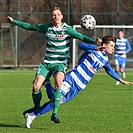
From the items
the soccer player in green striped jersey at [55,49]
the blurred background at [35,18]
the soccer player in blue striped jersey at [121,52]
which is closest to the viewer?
the soccer player in green striped jersey at [55,49]

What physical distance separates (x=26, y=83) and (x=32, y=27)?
32.4 feet

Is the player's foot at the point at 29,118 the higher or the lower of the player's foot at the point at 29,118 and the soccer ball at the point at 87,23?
the lower

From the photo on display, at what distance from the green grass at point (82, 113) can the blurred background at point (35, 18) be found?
13.9 metres

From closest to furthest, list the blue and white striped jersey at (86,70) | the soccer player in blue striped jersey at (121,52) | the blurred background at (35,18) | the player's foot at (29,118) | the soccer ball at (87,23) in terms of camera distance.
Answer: the player's foot at (29,118), the blue and white striped jersey at (86,70), the soccer ball at (87,23), the soccer player in blue striped jersey at (121,52), the blurred background at (35,18)

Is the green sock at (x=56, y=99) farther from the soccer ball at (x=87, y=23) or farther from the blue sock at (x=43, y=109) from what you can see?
the soccer ball at (x=87, y=23)

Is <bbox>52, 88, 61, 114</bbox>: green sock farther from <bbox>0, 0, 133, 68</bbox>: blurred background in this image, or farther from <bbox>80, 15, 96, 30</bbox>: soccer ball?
<bbox>0, 0, 133, 68</bbox>: blurred background

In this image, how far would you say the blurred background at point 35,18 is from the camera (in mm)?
30056

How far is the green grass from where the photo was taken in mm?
8641

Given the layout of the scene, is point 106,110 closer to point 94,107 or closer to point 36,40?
point 94,107

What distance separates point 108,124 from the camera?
359 inches

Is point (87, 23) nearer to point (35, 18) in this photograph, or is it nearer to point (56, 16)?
point (56, 16)

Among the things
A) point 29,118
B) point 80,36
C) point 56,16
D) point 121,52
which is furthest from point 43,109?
point 121,52

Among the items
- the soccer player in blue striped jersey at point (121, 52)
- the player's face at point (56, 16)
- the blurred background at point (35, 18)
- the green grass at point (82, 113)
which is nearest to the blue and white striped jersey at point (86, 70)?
the player's face at point (56, 16)

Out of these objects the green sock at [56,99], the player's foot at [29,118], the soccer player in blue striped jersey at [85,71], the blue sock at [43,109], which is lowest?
the player's foot at [29,118]
